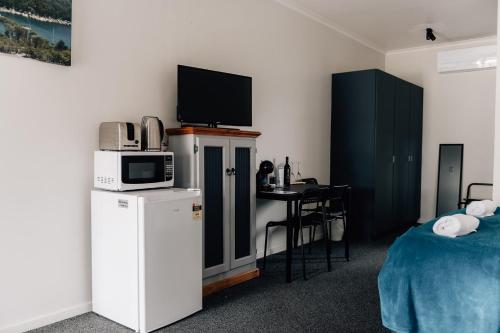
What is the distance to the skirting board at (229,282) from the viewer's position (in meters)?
3.38

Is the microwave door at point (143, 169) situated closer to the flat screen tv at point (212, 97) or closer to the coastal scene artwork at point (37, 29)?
the flat screen tv at point (212, 97)

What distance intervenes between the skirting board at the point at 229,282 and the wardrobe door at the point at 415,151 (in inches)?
131

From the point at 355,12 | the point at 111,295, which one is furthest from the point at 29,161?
the point at 355,12

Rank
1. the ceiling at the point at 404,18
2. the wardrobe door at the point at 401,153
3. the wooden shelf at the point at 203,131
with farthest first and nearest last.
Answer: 1. the wardrobe door at the point at 401,153
2. the ceiling at the point at 404,18
3. the wooden shelf at the point at 203,131

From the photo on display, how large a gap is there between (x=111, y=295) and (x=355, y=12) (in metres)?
4.07

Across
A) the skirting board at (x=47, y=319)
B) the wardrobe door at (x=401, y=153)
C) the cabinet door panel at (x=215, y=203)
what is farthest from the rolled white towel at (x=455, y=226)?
the wardrobe door at (x=401, y=153)

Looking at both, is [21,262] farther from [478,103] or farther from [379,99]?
[478,103]

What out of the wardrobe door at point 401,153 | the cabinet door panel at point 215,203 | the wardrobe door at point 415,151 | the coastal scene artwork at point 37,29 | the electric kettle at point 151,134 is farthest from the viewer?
the wardrobe door at point 415,151

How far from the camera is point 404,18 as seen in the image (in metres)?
5.21

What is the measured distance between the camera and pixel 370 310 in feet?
10.2

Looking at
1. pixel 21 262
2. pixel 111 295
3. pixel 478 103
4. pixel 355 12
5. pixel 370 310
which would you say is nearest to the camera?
pixel 21 262

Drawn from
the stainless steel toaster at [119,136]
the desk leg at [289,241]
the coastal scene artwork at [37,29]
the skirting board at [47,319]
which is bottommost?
the skirting board at [47,319]

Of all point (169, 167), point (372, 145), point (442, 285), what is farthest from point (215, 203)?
point (372, 145)

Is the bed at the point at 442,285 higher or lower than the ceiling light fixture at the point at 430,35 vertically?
lower
